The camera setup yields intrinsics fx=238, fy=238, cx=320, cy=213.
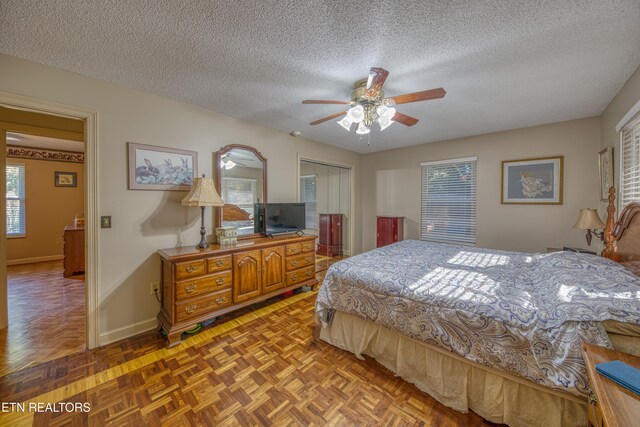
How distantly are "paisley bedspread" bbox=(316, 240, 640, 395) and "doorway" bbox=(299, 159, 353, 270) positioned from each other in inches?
123

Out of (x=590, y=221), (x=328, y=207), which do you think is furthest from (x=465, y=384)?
(x=328, y=207)

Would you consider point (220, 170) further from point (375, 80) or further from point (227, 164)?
point (375, 80)

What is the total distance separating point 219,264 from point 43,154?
5592 millimetres

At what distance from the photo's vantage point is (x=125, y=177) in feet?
7.54

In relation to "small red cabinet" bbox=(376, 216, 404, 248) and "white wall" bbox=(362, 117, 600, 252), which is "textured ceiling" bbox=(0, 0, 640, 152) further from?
"small red cabinet" bbox=(376, 216, 404, 248)

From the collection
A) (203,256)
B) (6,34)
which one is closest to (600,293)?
(203,256)

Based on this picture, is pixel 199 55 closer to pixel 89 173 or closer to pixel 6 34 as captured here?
pixel 6 34

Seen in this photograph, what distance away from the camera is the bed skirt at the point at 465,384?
125cm

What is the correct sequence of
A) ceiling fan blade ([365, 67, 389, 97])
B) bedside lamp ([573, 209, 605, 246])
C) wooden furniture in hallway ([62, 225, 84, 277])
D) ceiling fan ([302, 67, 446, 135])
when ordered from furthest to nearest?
wooden furniture in hallway ([62, 225, 84, 277])
bedside lamp ([573, 209, 605, 246])
ceiling fan ([302, 67, 446, 135])
ceiling fan blade ([365, 67, 389, 97])

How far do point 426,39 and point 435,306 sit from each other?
173 centimetres

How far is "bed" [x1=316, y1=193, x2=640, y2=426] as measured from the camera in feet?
3.80

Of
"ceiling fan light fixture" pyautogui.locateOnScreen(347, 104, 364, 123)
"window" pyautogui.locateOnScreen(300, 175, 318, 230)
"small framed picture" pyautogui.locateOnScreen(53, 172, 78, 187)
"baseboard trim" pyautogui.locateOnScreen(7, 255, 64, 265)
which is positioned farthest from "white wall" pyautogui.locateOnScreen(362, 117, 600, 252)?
"baseboard trim" pyautogui.locateOnScreen(7, 255, 64, 265)

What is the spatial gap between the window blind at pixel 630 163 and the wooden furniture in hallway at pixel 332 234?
4018 millimetres

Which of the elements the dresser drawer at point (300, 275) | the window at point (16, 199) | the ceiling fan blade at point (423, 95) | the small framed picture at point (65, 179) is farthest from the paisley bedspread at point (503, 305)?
the window at point (16, 199)
